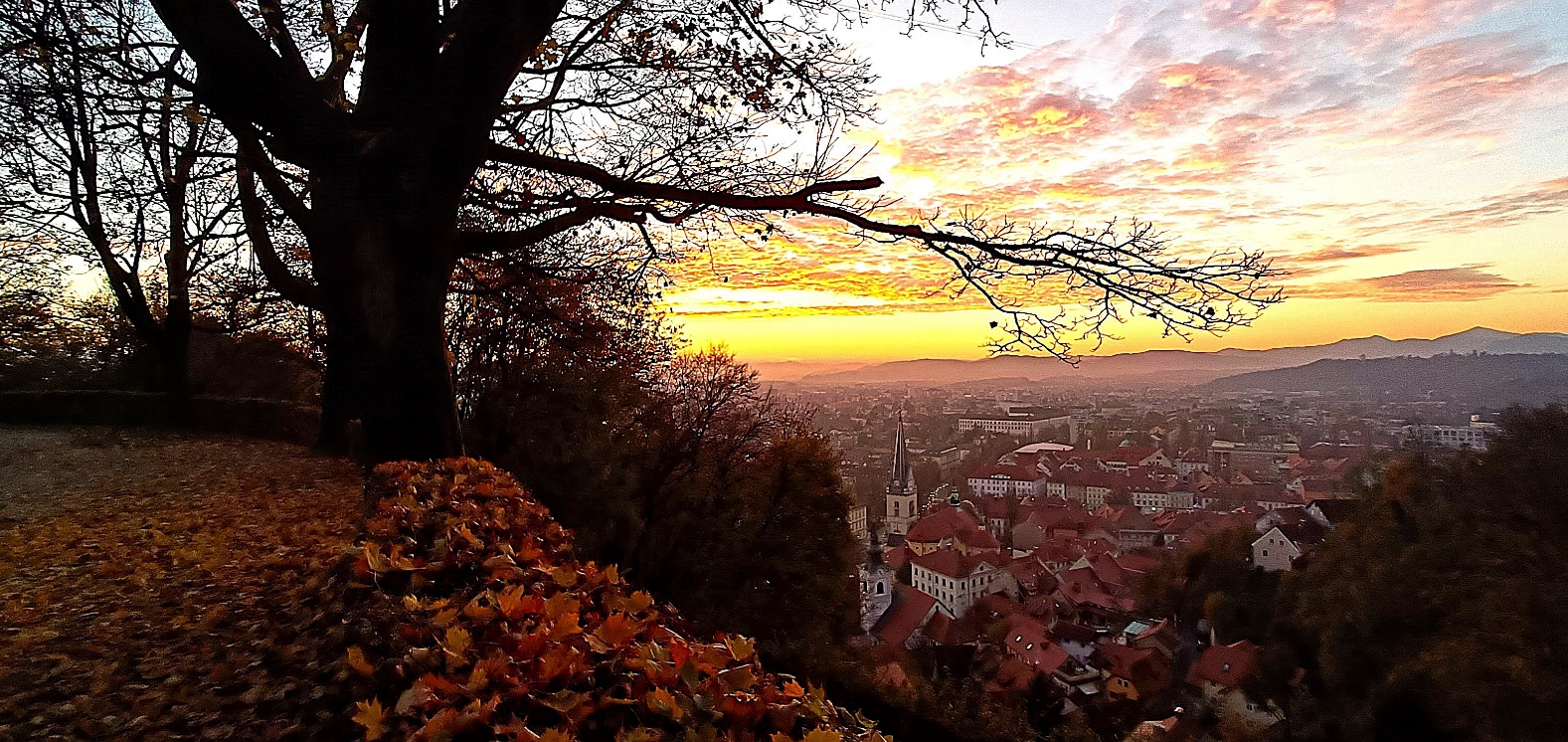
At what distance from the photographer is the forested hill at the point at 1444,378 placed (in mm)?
15613

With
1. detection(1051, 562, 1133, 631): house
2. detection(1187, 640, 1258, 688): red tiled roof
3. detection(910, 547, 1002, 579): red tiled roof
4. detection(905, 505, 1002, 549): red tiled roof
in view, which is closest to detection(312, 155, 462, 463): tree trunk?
detection(1187, 640, 1258, 688): red tiled roof

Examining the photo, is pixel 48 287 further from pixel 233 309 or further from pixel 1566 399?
pixel 1566 399

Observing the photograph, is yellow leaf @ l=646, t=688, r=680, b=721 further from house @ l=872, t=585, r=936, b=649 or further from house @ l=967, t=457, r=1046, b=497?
house @ l=967, t=457, r=1046, b=497

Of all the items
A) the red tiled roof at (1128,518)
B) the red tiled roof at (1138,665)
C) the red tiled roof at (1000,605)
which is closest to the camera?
the red tiled roof at (1138,665)

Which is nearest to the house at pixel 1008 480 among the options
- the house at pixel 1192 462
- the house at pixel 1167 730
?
the house at pixel 1192 462

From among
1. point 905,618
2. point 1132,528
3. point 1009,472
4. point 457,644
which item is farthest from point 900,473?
point 457,644

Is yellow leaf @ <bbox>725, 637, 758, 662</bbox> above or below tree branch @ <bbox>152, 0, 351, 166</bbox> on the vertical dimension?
below

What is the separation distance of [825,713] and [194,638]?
239 cm

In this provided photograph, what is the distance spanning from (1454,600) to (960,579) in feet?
66.5

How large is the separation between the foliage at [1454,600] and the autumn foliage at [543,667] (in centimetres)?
1461

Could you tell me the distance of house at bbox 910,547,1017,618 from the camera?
32281mm

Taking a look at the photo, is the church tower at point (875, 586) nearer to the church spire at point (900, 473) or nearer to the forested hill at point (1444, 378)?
the church spire at point (900, 473)

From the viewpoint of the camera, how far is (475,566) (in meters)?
2.47

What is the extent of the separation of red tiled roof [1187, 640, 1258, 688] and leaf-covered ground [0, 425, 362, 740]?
20.4 m
